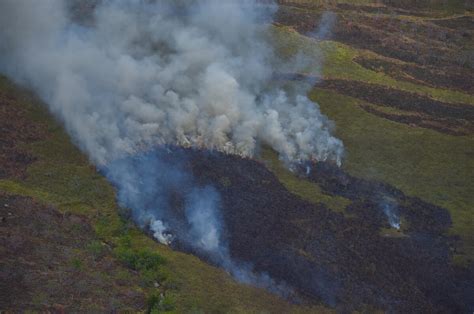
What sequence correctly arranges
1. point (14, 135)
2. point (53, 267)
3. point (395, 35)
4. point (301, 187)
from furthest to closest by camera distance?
1. point (395, 35)
2. point (14, 135)
3. point (301, 187)
4. point (53, 267)

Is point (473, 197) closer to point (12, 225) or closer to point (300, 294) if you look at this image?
point (300, 294)

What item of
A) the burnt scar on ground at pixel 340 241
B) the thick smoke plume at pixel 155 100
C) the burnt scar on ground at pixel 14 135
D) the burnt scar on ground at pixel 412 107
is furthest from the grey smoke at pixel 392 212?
the burnt scar on ground at pixel 14 135

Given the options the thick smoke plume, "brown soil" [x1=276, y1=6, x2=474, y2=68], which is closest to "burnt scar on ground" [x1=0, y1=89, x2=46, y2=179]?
the thick smoke plume

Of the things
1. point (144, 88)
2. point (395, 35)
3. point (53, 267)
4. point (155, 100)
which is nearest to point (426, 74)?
point (395, 35)

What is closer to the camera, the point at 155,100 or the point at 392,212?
the point at 392,212

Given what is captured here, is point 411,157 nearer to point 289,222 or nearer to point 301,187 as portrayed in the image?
point 301,187

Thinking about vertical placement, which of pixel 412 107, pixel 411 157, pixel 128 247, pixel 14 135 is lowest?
pixel 128 247

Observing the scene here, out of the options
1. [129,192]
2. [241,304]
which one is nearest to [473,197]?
[241,304]

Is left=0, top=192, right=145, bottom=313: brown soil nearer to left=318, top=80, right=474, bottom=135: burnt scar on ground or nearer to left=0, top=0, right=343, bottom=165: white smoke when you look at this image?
left=0, top=0, right=343, bottom=165: white smoke
